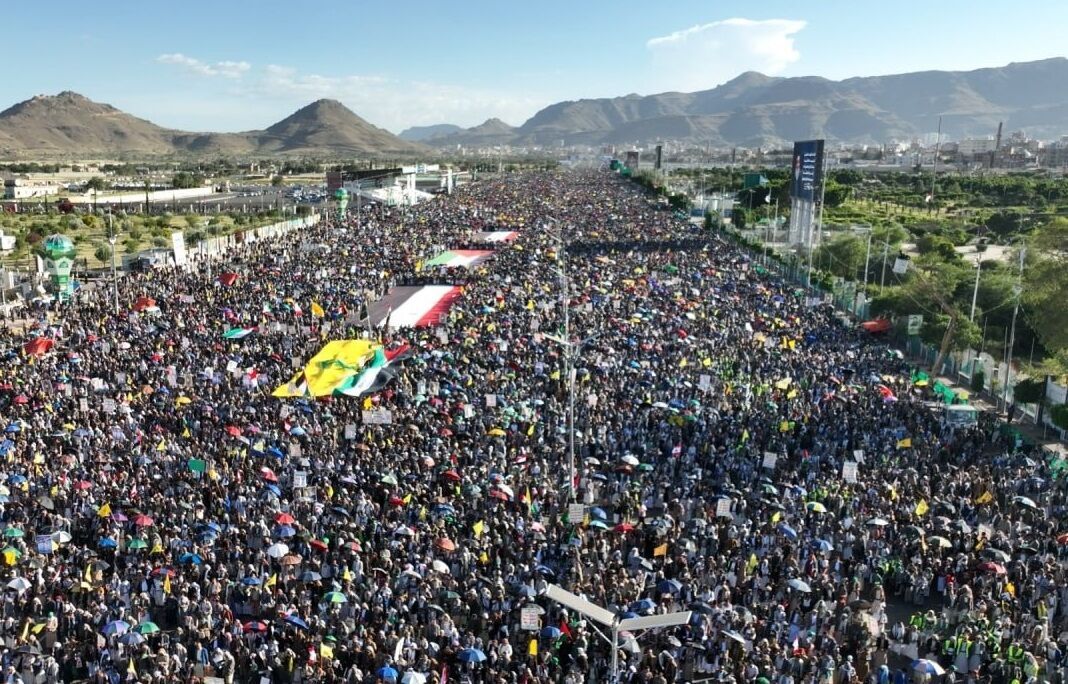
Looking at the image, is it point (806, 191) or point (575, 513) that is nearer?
point (575, 513)

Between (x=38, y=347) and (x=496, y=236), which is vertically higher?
(x=496, y=236)

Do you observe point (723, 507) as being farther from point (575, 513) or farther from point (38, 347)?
point (38, 347)

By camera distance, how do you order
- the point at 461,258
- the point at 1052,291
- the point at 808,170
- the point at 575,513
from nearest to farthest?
the point at 575,513 → the point at 1052,291 → the point at 461,258 → the point at 808,170

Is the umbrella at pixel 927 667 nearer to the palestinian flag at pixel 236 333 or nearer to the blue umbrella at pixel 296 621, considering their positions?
the blue umbrella at pixel 296 621

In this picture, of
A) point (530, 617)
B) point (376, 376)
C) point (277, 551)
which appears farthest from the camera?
point (376, 376)

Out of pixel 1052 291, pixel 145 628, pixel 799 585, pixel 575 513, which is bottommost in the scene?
pixel 145 628

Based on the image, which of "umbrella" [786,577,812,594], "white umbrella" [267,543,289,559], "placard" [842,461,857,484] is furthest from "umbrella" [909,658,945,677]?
"white umbrella" [267,543,289,559]

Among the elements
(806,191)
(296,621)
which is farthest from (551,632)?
(806,191)

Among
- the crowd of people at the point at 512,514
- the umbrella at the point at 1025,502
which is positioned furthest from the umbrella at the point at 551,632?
the umbrella at the point at 1025,502
